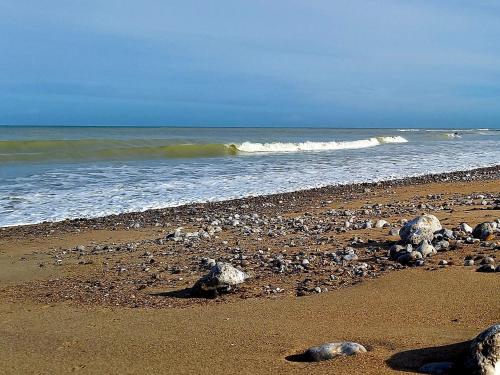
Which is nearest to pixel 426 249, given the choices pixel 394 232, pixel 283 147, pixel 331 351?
pixel 394 232

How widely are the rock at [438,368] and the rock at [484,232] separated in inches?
144

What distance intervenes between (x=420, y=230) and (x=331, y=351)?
3.39 m

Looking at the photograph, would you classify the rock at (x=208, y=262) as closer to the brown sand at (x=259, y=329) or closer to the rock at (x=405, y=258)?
the brown sand at (x=259, y=329)

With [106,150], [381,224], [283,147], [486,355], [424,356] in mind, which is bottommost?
[424,356]

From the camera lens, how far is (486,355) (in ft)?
9.86

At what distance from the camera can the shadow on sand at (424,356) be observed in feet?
11.3

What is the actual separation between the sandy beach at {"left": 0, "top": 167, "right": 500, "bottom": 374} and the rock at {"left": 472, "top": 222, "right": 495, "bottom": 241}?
0.10m

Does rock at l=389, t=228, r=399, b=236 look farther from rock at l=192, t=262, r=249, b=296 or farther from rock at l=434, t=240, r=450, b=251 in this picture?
rock at l=192, t=262, r=249, b=296

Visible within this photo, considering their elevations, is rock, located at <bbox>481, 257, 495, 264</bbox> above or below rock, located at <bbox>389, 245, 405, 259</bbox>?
above

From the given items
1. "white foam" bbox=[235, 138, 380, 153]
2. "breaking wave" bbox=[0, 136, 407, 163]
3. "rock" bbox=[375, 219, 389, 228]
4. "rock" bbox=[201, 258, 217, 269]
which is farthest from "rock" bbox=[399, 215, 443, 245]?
"white foam" bbox=[235, 138, 380, 153]

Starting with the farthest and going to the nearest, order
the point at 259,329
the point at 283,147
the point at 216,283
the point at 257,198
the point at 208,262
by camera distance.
Answer: the point at 283,147
the point at 257,198
the point at 208,262
the point at 216,283
the point at 259,329

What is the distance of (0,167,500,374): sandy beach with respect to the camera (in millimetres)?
3787

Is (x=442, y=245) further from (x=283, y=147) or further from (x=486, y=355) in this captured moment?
(x=283, y=147)

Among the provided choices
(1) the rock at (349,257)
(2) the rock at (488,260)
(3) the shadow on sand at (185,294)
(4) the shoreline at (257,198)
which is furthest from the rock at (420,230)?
(4) the shoreline at (257,198)
